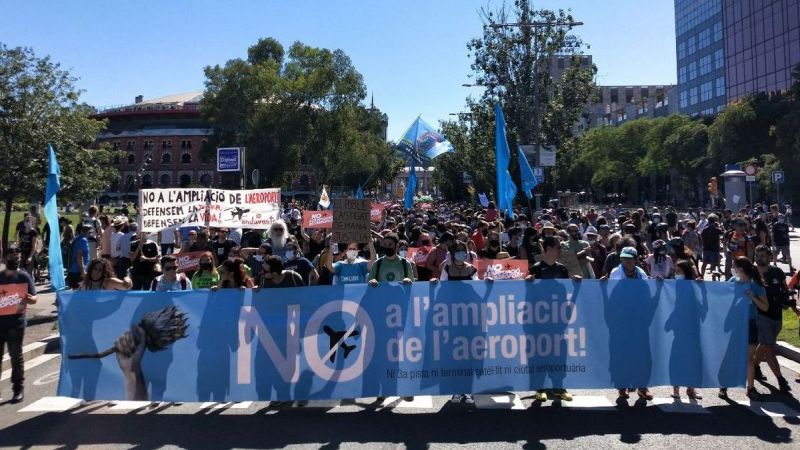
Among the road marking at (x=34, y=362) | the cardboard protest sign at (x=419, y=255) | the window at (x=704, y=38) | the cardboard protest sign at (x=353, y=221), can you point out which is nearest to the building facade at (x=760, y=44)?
the window at (x=704, y=38)

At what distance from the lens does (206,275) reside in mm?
8523

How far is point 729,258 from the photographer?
55.5 feet

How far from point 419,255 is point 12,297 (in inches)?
231

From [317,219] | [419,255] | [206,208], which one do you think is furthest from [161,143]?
[419,255]

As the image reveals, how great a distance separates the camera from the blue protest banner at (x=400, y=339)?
6973 mm

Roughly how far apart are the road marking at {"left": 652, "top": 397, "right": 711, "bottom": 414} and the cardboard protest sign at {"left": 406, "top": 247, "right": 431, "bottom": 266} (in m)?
4.55

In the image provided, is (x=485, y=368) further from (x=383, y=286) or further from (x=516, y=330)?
(x=383, y=286)

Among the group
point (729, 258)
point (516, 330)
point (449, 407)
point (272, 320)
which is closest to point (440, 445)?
point (449, 407)

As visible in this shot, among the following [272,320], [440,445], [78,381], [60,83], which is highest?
[60,83]

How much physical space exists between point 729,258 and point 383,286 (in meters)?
12.6

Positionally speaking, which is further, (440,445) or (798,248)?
(798,248)

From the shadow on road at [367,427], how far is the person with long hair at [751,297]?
0.54 metres

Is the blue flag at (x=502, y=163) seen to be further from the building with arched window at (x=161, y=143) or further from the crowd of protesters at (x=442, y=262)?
the building with arched window at (x=161, y=143)

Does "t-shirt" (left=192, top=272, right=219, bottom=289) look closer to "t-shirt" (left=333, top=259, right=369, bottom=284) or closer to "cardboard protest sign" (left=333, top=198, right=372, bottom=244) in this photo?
"t-shirt" (left=333, top=259, right=369, bottom=284)
